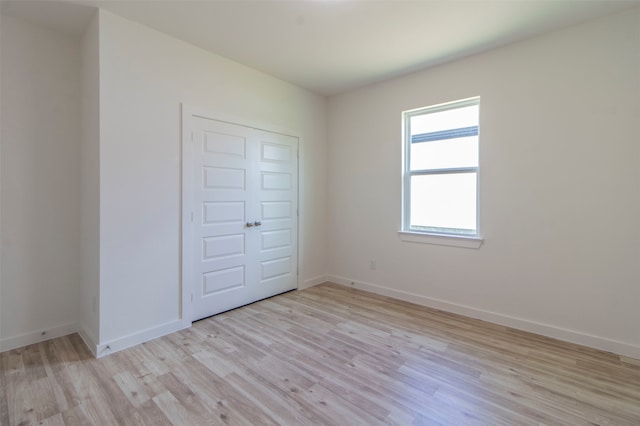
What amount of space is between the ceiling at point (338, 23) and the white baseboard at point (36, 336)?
2.75 metres

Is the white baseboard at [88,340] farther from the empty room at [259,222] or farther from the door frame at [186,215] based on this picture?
the door frame at [186,215]

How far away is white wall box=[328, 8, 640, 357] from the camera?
243 centimetres

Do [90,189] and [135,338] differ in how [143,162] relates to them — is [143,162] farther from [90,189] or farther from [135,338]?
[135,338]

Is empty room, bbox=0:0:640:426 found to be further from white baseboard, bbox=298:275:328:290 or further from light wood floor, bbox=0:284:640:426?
white baseboard, bbox=298:275:328:290

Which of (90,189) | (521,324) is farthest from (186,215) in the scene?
(521,324)

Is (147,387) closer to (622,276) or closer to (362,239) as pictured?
(362,239)

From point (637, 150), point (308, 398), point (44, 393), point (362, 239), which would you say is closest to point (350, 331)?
point (308, 398)

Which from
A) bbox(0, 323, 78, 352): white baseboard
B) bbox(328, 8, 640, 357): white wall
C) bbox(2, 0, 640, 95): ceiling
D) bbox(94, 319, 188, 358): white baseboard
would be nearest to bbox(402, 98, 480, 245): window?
bbox(328, 8, 640, 357): white wall

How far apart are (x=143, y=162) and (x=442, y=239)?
3.22 m

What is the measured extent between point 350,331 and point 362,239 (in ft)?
5.12

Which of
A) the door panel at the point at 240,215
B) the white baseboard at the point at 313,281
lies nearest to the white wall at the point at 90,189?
the door panel at the point at 240,215

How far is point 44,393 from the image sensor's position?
1.95 metres

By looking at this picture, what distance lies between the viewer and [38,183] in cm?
265

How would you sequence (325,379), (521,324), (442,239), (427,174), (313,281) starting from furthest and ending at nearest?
(313,281)
(427,174)
(442,239)
(521,324)
(325,379)
